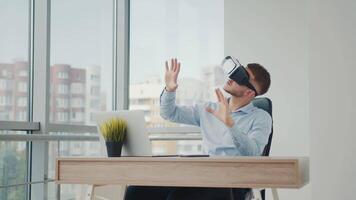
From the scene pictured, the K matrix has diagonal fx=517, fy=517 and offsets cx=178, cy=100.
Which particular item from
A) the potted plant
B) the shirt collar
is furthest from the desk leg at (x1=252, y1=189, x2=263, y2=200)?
the shirt collar

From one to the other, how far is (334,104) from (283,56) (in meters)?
0.55

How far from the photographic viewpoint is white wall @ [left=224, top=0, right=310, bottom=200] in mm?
3875

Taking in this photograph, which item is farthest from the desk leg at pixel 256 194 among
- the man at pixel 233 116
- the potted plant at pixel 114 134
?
the potted plant at pixel 114 134

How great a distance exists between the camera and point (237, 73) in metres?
2.96

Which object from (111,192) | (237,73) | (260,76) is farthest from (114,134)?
(260,76)

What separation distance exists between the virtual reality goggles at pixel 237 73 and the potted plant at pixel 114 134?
0.73 metres

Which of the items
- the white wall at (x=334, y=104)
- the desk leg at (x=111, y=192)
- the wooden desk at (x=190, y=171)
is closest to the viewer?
the wooden desk at (x=190, y=171)

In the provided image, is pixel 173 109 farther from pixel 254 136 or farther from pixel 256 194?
pixel 256 194

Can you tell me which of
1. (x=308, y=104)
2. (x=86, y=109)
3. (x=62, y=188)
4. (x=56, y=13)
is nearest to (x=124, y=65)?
(x=86, y=109)

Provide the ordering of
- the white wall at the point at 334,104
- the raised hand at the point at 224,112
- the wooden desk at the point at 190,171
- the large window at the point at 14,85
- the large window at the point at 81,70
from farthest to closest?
the white wall at the point at 334,104 < the large window at the point at 81,70 < the large window at the point at 14,85 < the raised hand at the point at 224,112 < the wooden desk at the point at 190,171

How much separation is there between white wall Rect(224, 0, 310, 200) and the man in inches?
37.0

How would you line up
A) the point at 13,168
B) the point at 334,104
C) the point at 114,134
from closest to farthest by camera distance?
the point at 114,134
the point at 13,168
the point at 334,104

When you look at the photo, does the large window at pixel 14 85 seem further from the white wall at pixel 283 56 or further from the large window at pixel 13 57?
the white wall at pixel 283 56

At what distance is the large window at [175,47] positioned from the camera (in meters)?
4.48
